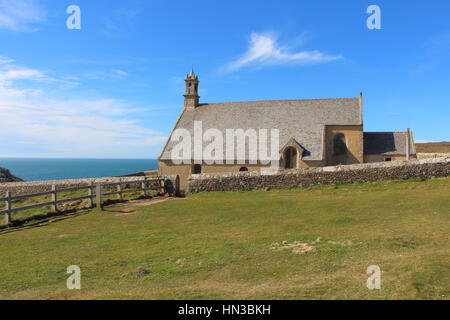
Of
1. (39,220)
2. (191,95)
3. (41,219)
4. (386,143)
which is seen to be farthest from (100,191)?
(386,143)

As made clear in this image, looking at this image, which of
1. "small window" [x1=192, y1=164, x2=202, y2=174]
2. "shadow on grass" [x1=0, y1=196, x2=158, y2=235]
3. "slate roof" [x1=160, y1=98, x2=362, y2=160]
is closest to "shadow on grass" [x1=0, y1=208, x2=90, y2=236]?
"shadow on grass" [x1=0, y1=196, x2=158, y2=235]

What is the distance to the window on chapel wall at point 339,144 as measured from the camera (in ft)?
110

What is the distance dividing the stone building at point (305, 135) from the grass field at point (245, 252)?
17114 mm

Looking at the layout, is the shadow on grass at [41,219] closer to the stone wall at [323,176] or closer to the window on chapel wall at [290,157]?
the stone wall at [323,176]

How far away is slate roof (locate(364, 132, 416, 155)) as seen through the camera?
3444cm

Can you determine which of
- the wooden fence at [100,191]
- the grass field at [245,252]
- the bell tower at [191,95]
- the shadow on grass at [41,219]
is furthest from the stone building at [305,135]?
the grass field at [245,252]

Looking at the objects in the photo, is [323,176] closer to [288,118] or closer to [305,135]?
[305,135]

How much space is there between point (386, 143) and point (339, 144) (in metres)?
6.34

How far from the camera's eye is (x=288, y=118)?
35000 millimetres

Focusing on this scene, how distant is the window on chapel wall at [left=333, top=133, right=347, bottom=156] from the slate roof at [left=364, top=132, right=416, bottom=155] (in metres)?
3.33
